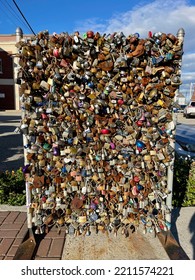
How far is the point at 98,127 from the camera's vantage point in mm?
2219

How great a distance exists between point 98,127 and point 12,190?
76.3 inches

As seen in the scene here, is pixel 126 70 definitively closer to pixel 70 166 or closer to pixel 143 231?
pixel 70 166

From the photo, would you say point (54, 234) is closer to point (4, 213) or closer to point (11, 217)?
point (11, 217)

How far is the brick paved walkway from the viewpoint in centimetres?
215

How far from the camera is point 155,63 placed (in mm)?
2096

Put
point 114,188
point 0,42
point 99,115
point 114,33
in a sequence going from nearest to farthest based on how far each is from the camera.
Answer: point 114,33 < point 99,115 < point 114,188 < point 0,42

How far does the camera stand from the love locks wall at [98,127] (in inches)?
81.3

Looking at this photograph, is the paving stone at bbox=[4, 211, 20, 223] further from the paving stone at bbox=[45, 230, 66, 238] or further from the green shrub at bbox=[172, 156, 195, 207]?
the green shrub at bbox=[172, 156, 195, 207]

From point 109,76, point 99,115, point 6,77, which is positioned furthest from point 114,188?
point 6,77

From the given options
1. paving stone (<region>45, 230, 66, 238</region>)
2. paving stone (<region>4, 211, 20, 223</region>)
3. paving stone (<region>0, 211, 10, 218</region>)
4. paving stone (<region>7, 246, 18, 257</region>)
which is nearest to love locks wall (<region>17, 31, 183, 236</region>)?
paving stone (<region>45, 230, 66, 238</region>)

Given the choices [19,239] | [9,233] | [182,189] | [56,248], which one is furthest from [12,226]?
[182,189]

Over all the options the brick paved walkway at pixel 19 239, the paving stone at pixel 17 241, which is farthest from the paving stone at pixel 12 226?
the paving stone at pixel 17 241

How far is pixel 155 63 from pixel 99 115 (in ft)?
2.52

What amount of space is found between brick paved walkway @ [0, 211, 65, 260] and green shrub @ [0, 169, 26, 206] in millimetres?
318
